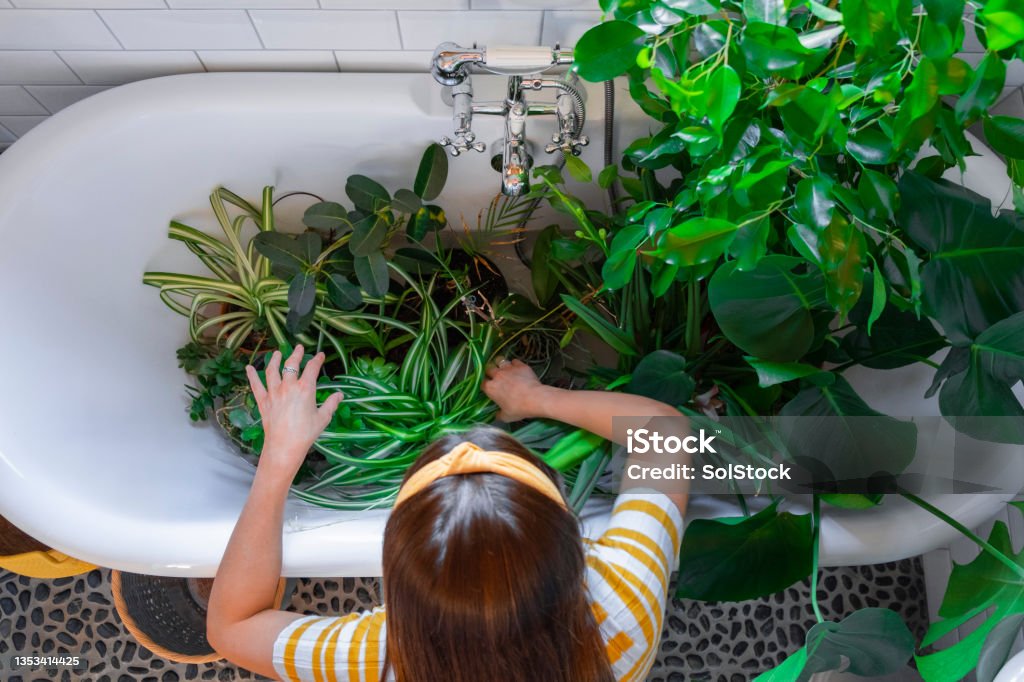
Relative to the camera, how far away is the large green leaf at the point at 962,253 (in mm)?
833

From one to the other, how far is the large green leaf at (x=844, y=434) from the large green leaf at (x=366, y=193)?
0.72 m

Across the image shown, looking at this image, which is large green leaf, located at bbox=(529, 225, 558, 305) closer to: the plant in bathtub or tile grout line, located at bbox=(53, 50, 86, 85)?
the plant in bathtub

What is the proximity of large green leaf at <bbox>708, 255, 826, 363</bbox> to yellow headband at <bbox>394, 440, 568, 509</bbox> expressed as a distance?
0.95 ft

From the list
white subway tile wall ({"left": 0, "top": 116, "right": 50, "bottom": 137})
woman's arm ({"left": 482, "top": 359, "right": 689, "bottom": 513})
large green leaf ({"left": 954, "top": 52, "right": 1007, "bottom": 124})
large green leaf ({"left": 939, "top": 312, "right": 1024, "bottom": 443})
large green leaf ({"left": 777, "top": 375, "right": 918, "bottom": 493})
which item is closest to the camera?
large green leaf ({"left": 954, "top": 52, "right": 1007, "bottom": 124})

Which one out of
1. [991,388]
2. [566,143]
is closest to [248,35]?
[566,143]

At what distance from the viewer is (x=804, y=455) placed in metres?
1.00

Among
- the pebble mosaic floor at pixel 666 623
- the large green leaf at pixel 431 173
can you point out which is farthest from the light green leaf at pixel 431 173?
the pebble mosaic floor at pixel 666 623

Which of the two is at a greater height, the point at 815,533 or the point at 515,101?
the point at 515,101

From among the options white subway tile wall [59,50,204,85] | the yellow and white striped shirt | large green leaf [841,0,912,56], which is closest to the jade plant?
large green leaf [841,0,912,56]

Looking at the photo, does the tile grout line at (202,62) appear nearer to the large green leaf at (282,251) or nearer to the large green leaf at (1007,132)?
the large green leaf at (282,251)

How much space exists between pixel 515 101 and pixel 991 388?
730 mm

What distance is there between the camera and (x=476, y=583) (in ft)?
2.18

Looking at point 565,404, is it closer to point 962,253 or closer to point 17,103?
point 962,253

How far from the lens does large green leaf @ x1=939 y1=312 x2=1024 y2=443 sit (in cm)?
81
